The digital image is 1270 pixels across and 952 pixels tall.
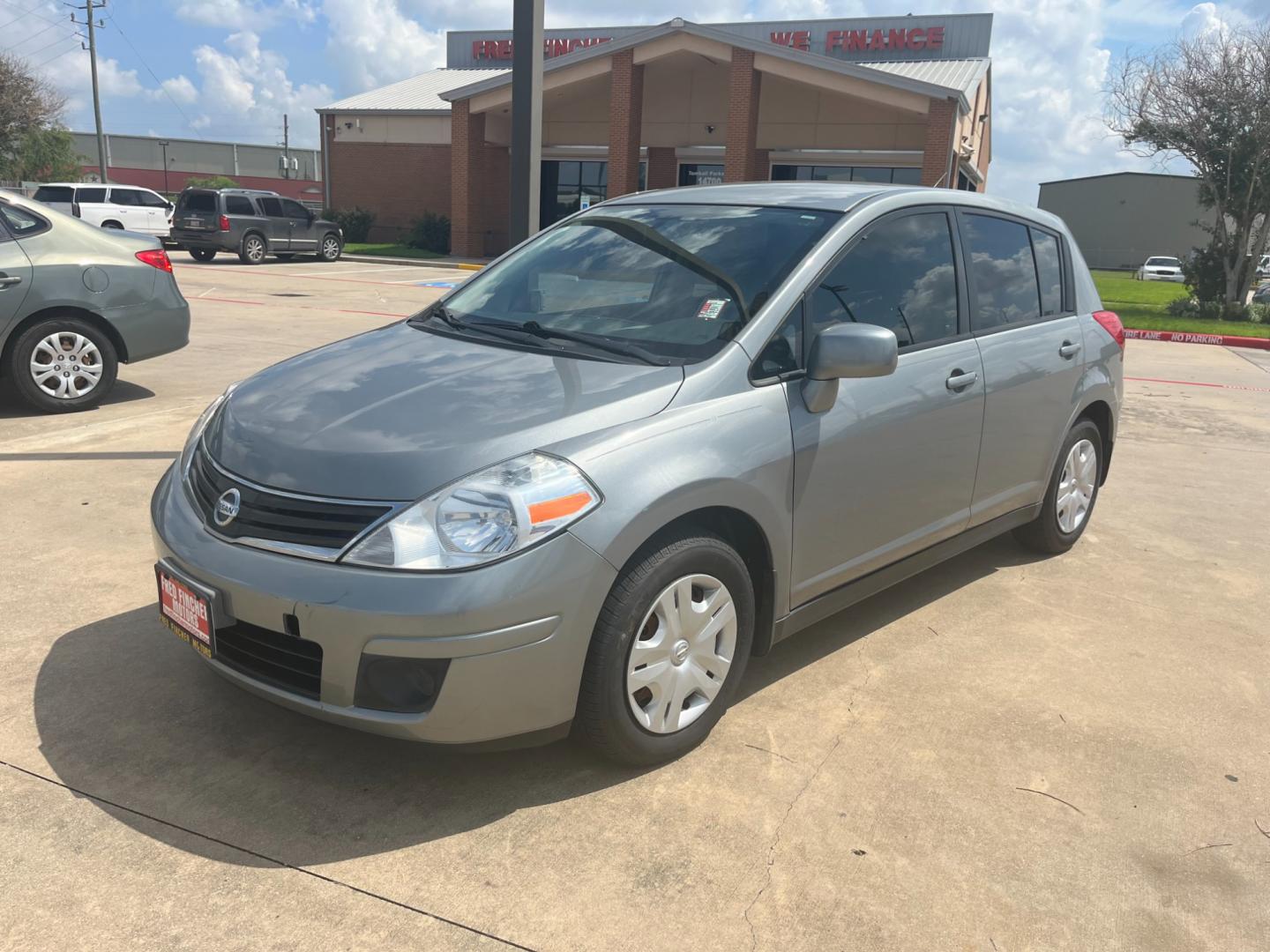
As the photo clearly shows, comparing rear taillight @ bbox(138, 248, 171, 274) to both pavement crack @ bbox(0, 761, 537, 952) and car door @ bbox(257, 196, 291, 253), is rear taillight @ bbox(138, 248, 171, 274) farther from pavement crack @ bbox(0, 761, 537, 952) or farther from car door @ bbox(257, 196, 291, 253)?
car door @ bbox(257, 196, 291, 253)

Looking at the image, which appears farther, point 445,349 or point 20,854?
point 445,349

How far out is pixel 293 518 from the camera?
9.08 ft

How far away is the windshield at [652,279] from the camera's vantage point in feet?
11.3

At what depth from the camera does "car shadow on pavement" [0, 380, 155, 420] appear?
7293 millimetres

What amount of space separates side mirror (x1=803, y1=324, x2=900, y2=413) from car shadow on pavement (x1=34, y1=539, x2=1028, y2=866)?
3.85 ft

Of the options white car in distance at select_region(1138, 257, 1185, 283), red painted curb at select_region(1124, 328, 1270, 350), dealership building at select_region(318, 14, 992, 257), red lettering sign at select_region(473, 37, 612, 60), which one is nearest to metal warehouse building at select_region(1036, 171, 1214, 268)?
white car in distance at select_region(1138, 257, 1185, 283)

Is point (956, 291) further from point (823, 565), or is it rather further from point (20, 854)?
point (20, 854)

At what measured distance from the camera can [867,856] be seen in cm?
276

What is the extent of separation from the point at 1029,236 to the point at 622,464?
302 centimetres

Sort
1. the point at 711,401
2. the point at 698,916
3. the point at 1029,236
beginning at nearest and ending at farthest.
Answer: the point at 698,916 < the point at 711,401 < the point at 1029,236

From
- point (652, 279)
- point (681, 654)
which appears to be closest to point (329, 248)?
point (652, 279)

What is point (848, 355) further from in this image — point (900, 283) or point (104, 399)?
point (104, 399)

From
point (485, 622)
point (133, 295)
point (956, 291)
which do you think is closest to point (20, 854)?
point (485, 622)

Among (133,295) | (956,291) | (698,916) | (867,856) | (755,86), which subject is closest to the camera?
(698,916)
